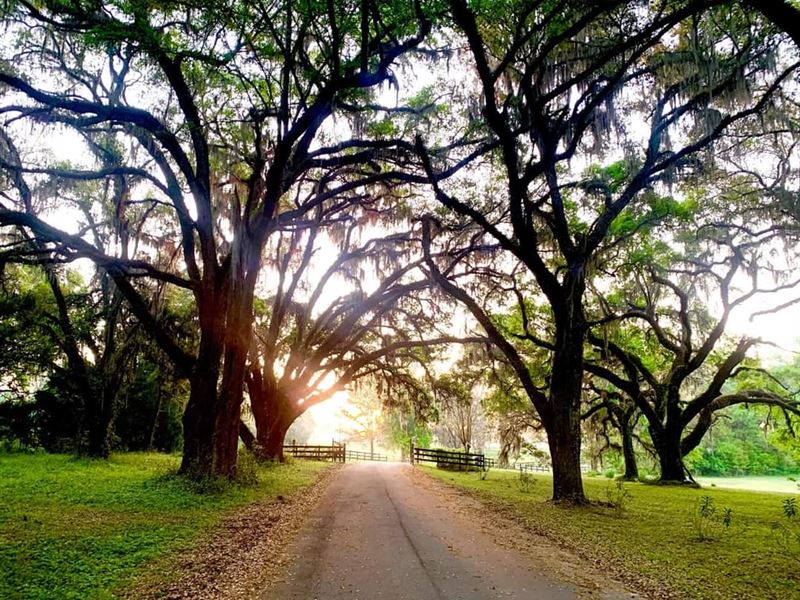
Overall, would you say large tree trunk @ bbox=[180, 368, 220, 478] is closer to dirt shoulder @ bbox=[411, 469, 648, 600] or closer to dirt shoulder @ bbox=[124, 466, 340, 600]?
dirt shoulder @ bbox=[124, 466, 340, 600]

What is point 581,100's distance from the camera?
30.8 ft

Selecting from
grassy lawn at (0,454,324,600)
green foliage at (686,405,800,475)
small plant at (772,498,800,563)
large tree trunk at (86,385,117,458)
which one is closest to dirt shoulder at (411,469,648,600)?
small plant at (772,498,800,563)

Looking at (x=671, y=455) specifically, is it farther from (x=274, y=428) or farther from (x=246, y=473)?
(x=246, y=473)

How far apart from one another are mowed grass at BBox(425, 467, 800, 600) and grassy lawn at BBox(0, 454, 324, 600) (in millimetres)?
5200

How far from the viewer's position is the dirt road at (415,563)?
4.45m

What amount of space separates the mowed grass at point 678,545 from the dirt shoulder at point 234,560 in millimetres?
3825

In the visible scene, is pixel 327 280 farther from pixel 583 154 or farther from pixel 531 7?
pixel 531 7

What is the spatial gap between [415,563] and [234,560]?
2015 millimetres

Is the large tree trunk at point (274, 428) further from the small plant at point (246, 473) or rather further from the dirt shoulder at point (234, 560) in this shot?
the dirt shoulder at point (234, 560)

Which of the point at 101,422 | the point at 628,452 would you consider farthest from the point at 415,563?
the point at 628,452

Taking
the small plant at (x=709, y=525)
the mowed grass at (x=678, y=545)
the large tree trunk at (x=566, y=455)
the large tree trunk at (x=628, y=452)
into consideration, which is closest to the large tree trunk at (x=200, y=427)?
the mowed grass at (x=678, y=545)

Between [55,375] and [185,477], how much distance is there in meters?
12.1

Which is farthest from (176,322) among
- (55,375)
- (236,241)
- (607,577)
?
(607,577)

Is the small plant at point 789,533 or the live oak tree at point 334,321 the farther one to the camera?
the live oak tree at point 334,321
